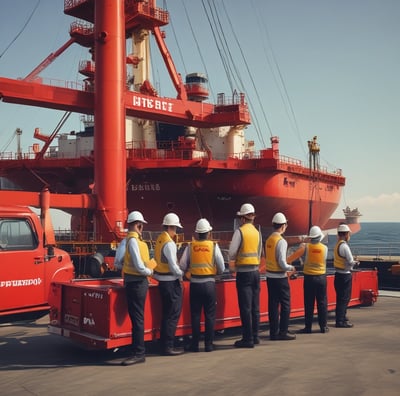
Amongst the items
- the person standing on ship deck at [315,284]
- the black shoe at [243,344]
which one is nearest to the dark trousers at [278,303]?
the person standing on ship deck at [315,284]

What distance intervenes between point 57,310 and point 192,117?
1989 cm

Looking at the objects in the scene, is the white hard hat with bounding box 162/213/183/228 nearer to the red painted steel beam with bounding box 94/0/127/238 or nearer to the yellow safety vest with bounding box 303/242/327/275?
the yellow safety vest with bounding box 303/242/327/275

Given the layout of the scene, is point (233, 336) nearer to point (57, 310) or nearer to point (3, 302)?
point (57, 310)

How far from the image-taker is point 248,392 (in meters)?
5.62

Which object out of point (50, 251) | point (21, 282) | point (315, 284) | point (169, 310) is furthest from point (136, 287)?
point (315, 284)

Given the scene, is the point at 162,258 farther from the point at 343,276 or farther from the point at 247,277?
the point at 343,276

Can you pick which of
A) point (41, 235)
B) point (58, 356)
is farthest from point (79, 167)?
point (58, 356)

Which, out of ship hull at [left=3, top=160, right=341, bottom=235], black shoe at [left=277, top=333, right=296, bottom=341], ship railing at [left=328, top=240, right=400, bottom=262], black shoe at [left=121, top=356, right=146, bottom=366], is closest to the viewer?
black shoe at [left=121, top=356, right=146, bottom=366]

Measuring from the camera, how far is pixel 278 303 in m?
8.71

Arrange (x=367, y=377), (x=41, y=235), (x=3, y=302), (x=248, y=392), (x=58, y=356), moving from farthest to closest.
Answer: (x=41, y=235), (x=3, y=302), (x=58, y=356), (x=367, y=377), (x=248, y=392)

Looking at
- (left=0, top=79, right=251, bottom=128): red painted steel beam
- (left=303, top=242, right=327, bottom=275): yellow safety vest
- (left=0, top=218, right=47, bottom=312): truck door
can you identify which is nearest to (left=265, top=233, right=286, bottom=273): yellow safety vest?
(left=303, top=242, right=327, bottom=275): yellow safety vest

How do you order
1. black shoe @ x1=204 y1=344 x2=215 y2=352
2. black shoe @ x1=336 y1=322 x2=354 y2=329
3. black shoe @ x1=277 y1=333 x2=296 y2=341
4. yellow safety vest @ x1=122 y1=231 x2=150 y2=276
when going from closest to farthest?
yellow safety vest @ x1=122 y1=231 x2=150 y2=276 < black shoe @ x1=204 y1=344 x2=215 y2=352 < black shoe @ x1=277 y1=333 x2=296 y2=341 < black shoe @ x1=336 y1=322 x2=354 y2=329

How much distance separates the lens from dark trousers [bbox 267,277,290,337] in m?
8.65

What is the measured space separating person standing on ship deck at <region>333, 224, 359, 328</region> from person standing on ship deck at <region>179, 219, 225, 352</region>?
3.18m
